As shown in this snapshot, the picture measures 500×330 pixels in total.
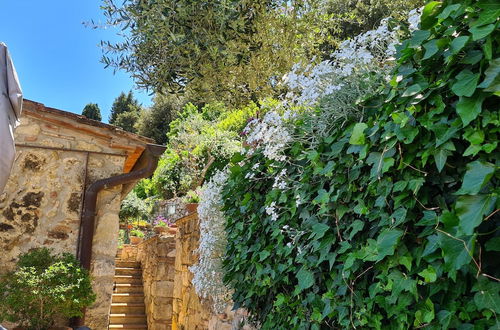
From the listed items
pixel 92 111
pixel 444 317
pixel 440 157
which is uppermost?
pixel 92 111

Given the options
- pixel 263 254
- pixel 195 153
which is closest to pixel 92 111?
pixel 195 153

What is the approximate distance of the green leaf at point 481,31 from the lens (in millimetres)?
1280

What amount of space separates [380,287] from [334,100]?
3.12 feet

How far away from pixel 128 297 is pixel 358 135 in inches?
367

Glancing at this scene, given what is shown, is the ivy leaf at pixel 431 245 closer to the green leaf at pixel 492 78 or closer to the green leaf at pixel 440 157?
the green leaf at pixel 440 157

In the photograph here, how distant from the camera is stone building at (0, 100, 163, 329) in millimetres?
5320

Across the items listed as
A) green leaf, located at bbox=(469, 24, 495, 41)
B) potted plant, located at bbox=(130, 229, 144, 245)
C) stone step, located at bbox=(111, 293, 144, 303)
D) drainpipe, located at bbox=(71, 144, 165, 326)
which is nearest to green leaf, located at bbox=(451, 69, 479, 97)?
green leaf, located at bbox=(469, 24, 495, 41)

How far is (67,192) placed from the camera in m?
5.57

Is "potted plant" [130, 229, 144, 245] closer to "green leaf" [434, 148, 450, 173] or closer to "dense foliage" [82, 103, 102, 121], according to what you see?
"green leaf" [434, 148, 450, 173]

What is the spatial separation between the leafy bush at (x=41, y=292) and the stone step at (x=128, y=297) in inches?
204

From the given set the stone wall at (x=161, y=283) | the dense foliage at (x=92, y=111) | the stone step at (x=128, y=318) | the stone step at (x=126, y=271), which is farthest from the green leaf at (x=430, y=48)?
the dense foliage at (x=92, y=111)

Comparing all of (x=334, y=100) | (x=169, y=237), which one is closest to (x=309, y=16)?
(x=334, y=100)

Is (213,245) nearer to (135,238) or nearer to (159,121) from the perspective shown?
(135,238)

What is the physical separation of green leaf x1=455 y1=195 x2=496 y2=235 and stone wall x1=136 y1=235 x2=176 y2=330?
8008 millimetres
